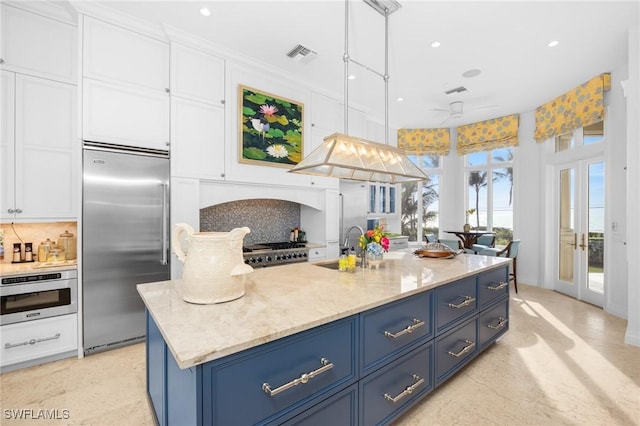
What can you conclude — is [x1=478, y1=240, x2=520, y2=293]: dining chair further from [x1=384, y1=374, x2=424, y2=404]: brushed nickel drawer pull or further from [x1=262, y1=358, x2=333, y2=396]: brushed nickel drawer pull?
[x1=262, y1=358, x2=333, y2=396]: brushed nickel drawer pull

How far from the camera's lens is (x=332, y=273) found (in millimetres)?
2162

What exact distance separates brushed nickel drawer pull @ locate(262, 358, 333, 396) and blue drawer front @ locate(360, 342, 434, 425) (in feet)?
1.04

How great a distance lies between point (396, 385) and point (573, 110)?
15.9 feet

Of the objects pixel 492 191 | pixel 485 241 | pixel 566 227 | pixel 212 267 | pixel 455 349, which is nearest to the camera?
pixel 212 267

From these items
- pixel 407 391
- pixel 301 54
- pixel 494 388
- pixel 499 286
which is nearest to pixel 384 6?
pixel 301 54

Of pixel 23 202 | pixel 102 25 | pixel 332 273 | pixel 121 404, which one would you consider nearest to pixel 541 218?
pixel 332 273

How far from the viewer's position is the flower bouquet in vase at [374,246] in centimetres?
233

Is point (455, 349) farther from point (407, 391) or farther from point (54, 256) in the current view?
point (54, 256)

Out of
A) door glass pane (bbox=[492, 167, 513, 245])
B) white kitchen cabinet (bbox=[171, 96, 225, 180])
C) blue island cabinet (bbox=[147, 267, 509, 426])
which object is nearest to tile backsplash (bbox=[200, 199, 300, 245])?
white kitchen cabinet (bbox=[171, 96, 225, 180])

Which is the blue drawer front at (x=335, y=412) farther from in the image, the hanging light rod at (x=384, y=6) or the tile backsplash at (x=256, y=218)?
the hanging light rod at (x=384, y=6)

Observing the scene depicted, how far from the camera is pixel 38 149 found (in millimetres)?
2545

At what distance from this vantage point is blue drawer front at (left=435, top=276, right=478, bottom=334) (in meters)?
2.03

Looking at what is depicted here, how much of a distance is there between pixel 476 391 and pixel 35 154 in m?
4.04

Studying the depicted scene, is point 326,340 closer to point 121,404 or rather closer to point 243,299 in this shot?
point 243,299
